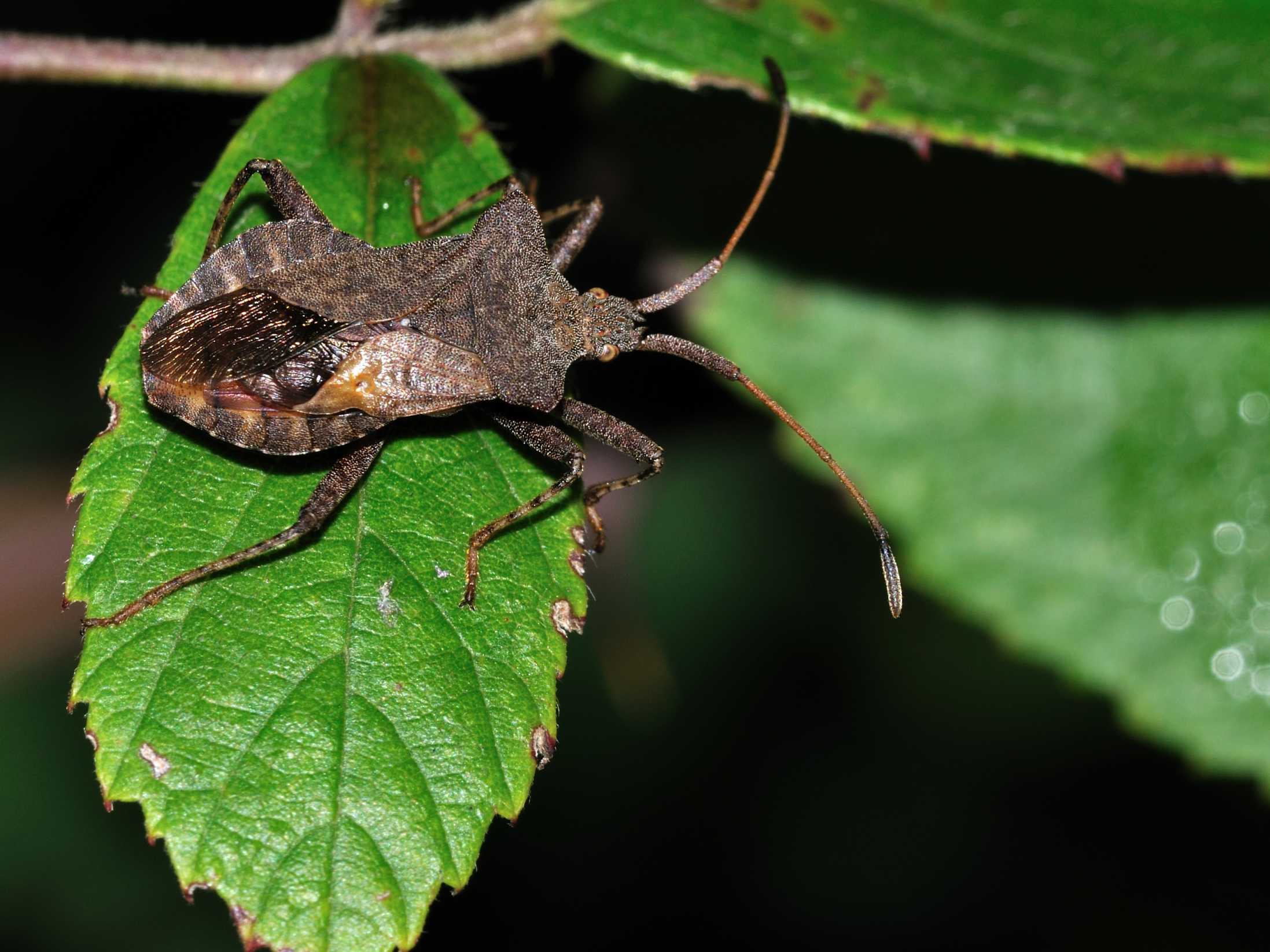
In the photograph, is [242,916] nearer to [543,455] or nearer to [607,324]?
[543,455]

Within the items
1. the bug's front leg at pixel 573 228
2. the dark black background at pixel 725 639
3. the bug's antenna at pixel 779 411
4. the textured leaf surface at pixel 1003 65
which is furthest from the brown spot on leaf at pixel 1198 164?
the bug's front leg at pixel 573 228

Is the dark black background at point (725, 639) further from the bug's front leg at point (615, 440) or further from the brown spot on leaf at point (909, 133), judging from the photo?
the brown spot on leaf at point (909, 133)

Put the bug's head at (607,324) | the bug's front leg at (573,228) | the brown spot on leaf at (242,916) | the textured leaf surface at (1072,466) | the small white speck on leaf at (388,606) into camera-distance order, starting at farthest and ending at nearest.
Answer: the textured leaf surface at (1072,466), the bug's front leg at (573,228), the bug's head at (607,324), the small white speck on leaf at (388,606), the brown spot on leaf at (242,916)

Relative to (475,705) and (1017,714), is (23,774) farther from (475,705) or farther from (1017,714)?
(1017,714)

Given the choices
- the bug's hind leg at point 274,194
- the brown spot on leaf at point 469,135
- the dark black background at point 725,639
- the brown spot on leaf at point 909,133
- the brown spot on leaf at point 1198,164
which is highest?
the brown spot on leaf at point 1198,164

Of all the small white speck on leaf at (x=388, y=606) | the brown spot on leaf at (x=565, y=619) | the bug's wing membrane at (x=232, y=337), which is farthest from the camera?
the bug's wing membrane at (x=232, y=337)

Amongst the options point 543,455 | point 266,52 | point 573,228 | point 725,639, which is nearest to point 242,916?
point 543,455

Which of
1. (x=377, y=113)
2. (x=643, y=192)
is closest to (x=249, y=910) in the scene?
(x=377, y=113)
